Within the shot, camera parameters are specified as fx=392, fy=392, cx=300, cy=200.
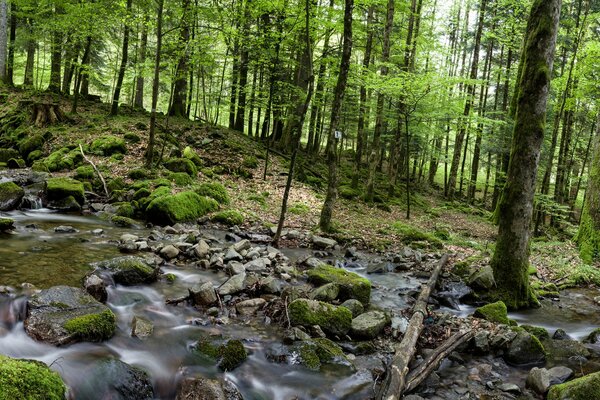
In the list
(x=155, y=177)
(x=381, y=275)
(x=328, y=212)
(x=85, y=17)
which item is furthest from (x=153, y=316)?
(x=85, y=17)

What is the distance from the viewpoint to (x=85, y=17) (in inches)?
610

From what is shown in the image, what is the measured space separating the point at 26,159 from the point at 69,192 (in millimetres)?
5811

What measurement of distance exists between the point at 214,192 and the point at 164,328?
7770mm

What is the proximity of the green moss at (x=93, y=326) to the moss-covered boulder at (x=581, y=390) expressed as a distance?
551 centimetres

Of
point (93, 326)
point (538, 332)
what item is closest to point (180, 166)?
point (93, 326)

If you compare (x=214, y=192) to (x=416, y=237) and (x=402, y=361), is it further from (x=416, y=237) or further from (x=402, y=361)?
(x=402, y=361)

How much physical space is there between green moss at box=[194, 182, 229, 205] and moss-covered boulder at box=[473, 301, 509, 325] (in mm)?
8736

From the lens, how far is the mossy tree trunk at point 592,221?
35.5ft

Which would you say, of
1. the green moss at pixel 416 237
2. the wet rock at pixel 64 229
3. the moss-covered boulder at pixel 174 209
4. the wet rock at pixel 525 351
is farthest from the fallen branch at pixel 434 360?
the wet rock at pixel 64 229

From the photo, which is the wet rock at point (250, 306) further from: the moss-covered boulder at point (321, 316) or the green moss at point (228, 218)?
the green moss at point (228, 218)

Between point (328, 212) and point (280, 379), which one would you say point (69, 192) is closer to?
point (328, 212)

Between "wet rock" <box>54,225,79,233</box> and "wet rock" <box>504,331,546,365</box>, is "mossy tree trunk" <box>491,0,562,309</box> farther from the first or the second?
"wet rock" <box>54,225,79,233</box>

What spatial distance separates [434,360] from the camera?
5188mm

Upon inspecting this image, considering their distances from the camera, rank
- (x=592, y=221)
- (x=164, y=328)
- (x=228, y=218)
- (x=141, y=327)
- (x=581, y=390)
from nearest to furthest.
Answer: (x=581, y=390) → (x=141, y=327) → (x=164, y=328) → (x=592, y=221) → (x=228, y=218)
